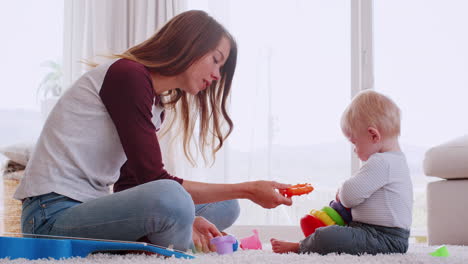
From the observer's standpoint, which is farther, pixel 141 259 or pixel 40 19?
pixel 40 19

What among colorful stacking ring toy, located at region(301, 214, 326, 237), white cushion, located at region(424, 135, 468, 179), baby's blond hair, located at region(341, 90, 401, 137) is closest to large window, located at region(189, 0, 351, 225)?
white cushion, located at region(424, 135, 468, 179)

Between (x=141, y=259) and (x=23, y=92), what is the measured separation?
2651 millimetres

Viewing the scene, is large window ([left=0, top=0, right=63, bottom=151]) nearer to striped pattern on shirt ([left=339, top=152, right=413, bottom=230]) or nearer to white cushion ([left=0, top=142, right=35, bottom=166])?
white cushion ([left=0, top=142, right=35, bottom=166])

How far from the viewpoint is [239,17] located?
3.35 m

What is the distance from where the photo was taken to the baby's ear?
1.58 metres

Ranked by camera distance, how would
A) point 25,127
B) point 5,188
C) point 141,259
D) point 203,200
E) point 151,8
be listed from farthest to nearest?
point 25,127, point 151,8, point 5,188, point 203,200, point 141,259

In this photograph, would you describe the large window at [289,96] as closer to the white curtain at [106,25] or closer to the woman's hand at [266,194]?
the white curtain at [106,25]

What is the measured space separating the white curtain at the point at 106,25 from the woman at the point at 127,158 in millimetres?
1647

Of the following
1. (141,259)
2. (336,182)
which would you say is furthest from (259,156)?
(141,259)

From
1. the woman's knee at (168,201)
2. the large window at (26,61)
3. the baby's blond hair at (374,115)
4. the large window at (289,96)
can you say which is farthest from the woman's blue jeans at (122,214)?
the large window at (26,61)

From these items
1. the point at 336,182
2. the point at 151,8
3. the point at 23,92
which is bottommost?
the point at 336,182

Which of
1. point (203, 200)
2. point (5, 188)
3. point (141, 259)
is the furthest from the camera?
point (5, 188)

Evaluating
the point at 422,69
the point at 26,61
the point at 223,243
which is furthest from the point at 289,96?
the point at 223,243

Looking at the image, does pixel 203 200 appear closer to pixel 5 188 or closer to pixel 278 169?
pixel 5 188
